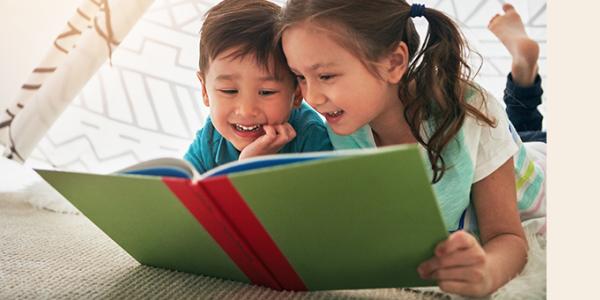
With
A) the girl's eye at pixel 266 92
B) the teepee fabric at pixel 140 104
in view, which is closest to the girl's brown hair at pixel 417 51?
the girl's eye at pixel 266 92

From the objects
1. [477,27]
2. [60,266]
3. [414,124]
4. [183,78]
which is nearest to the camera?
[60,266]

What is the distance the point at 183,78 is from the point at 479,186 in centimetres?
102

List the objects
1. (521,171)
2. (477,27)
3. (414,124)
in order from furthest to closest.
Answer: (477,27), (521,171), (414,124)

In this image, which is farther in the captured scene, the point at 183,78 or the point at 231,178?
the point at 183,78

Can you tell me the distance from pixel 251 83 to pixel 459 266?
49 centimetres

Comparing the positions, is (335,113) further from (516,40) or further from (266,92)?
(516,40)

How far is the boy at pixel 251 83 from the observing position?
1.02 metres

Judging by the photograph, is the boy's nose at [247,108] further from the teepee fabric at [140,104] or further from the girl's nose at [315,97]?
the teepee fabric at [140,104]

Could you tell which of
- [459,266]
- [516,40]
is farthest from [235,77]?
[516,40]

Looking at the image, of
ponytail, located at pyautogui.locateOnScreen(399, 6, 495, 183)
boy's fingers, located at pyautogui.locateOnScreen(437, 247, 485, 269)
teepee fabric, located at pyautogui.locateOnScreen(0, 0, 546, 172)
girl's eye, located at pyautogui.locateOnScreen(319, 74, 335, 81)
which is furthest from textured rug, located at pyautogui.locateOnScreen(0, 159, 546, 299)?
teepee fabric, located at pyautogui.locateOnScreen(0, 0, 546, 172)

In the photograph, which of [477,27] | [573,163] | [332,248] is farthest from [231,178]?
[477,27]

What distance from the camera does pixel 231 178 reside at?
1.96 feet

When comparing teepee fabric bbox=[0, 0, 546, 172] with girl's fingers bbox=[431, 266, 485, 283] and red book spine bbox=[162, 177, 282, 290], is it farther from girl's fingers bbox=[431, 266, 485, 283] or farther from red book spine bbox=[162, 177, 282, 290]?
girl's fingers bbox=[431, 266, 485, 283]

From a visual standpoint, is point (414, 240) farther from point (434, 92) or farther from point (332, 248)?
point (434, 92)
